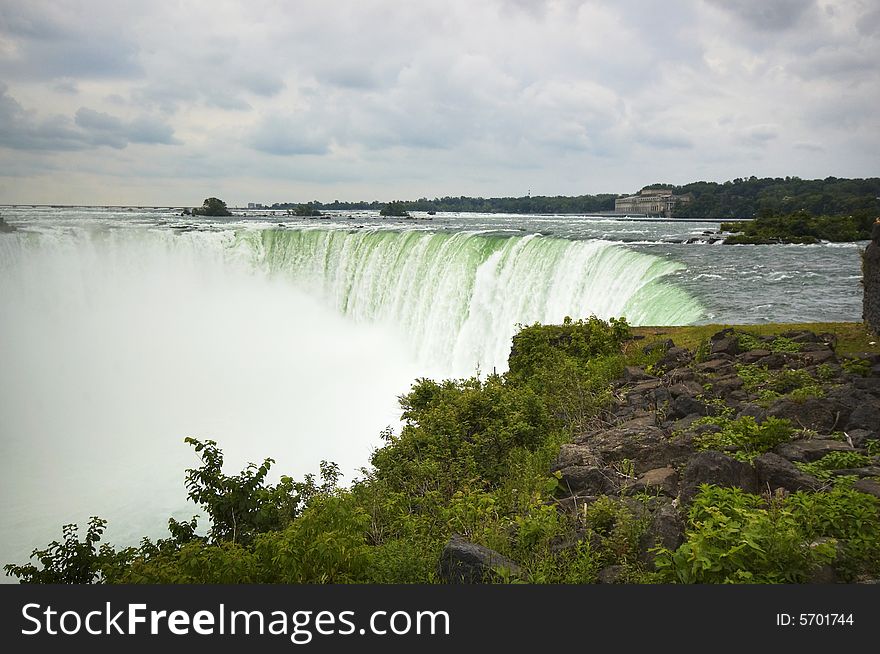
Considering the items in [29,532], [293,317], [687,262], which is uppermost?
[687,262]

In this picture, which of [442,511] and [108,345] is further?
[108,345]

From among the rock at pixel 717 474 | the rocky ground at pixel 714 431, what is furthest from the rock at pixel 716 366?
the rock at pixel 717 474

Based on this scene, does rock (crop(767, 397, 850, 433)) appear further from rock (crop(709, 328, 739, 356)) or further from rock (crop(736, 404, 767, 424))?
rock (crop(709, 328, 739, 356))

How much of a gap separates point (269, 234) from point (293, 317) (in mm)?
4701

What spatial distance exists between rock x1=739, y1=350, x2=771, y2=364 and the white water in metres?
4.41

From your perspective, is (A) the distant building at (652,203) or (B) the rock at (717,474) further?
(A) the distant building at (652,203)

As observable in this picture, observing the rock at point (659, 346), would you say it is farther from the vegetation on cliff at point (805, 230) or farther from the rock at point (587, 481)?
the vegetation on cliff at point (805, 230)

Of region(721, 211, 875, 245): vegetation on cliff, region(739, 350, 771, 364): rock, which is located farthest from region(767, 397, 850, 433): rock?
region(721, 211, 875, 245): vegetation on cliff

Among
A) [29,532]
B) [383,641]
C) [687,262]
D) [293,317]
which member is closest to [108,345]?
[293,317]

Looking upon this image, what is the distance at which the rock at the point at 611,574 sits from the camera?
4328 mm

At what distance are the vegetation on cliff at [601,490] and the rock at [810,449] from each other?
15mm

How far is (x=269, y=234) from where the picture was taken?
96.5ft

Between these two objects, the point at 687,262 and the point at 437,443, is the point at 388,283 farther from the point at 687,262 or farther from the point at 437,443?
the point at 437,443

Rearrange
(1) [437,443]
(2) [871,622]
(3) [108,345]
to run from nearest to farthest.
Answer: (2) [871,622], (1) [437,443], (3) [108,345]
